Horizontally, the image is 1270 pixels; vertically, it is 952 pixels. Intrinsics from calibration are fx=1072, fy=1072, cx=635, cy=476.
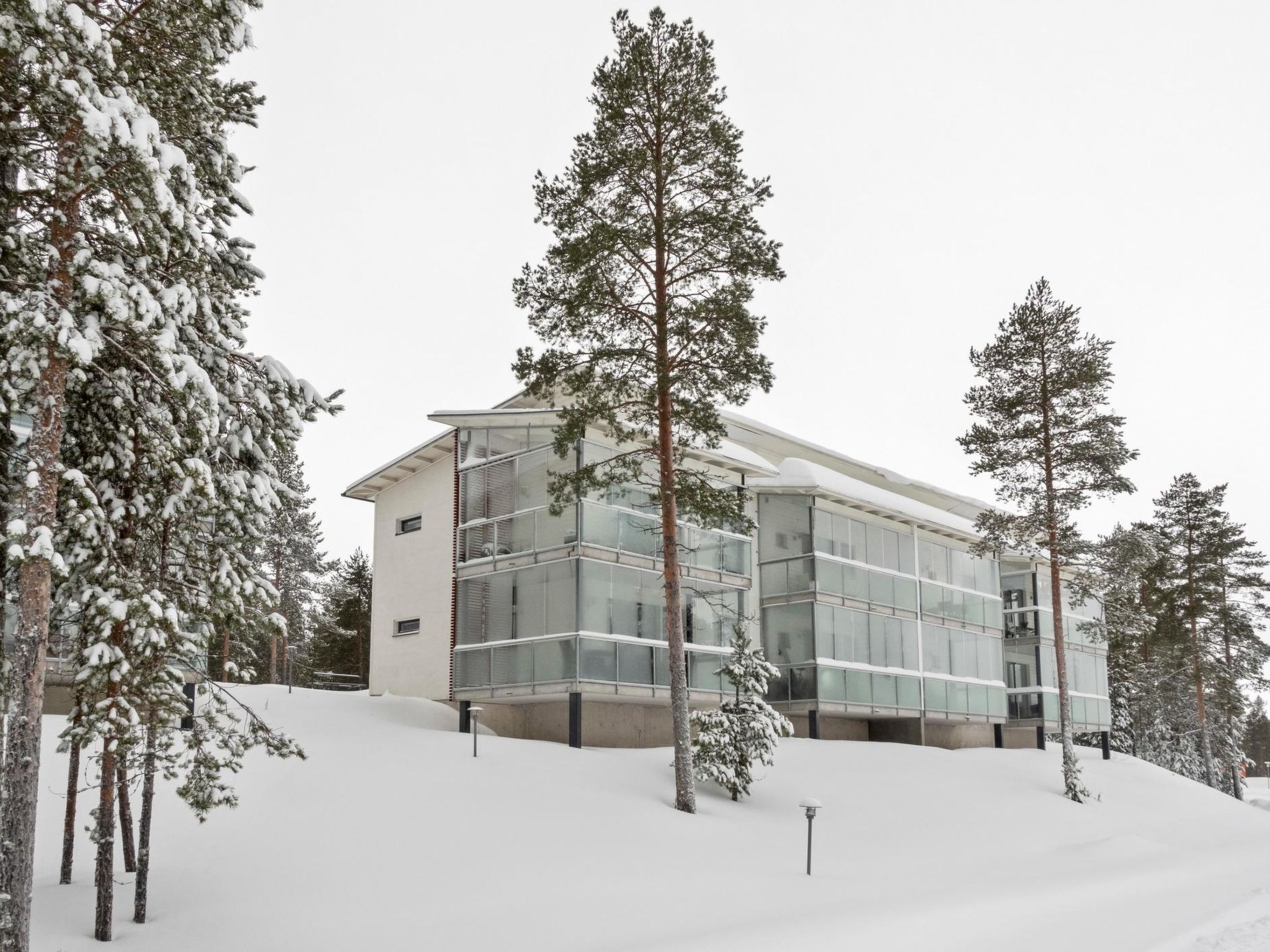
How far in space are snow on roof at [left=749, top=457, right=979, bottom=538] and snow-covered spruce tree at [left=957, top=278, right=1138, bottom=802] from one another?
9.39 ft

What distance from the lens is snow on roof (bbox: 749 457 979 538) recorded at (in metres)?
28.8

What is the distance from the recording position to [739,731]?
20531mm

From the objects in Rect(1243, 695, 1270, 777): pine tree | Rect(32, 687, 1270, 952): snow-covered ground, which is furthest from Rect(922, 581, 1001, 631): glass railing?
Rect(1243, 695, 1270, 777): pine tree

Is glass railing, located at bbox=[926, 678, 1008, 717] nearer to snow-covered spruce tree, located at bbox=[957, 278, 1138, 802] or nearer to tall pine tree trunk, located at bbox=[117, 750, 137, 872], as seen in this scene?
snow-covered spruce tree, located at bbox=[957, 278, 1138, 802]

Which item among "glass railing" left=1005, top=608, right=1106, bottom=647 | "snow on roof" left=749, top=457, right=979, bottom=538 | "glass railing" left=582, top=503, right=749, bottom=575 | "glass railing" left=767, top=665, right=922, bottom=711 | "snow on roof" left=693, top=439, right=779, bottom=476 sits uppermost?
"snow on roof" left=693, top=439, right=779, bottom=476

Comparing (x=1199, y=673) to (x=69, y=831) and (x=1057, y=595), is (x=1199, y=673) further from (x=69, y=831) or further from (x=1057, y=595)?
(x=69, y=831)

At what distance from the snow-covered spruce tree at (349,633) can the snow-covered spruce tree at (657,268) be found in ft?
91.1

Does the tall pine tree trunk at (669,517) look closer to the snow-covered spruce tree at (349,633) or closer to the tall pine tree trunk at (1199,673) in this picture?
the snow-covered spruce tree at (349,633)

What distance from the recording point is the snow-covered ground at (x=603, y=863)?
1213 centimetres

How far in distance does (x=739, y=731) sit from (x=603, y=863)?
596 centimetres

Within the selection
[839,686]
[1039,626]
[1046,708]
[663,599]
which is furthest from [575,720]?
[1039,626]

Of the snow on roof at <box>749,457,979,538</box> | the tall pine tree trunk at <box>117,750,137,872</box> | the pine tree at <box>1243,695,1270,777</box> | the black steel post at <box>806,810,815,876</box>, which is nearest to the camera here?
the tall pine tree trunk at <box>117,750,137,872</box>

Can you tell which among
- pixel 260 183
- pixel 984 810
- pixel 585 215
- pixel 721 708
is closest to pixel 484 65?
pixel 585 215

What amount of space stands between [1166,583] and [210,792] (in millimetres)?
44427
